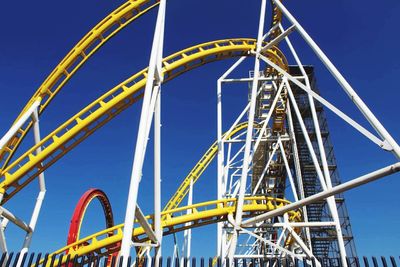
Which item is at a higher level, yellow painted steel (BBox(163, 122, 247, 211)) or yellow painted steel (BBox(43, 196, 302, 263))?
yellow painted steel (BBox(163, 122, 247, 211))

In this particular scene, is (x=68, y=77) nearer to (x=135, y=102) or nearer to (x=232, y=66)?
(x=135, y=102)

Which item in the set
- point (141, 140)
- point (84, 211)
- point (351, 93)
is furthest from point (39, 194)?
point (351, 93)

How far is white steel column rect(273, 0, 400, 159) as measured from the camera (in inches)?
266

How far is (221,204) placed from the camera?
35.9 ft

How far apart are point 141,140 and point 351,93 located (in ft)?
16.7

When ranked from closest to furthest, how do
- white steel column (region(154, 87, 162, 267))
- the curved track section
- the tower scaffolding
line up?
white steel column (region(154, 87, 162, 267)) < the curved track section < the tower scaffolding

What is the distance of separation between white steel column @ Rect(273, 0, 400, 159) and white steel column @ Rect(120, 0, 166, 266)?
13.3 feet

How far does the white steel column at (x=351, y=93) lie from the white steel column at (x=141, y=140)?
4.07 metres

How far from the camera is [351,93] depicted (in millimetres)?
7625

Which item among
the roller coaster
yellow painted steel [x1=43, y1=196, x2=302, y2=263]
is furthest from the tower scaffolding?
yellow painted steel [x1=43, y1=196, x2=302, y2=263]

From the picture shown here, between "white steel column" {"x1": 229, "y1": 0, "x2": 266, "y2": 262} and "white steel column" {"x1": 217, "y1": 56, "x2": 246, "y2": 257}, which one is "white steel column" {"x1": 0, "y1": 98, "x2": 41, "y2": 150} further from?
"white steel column" {"x1": 217, "y1": 56, "x2": 246, "y2": 257}

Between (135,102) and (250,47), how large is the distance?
18.1 ft

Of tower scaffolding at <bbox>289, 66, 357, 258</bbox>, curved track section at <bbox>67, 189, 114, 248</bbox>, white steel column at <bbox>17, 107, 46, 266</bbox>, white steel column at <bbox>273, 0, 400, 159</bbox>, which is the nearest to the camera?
white steel column at <bbox>273, 0, 400, 159</bbox>

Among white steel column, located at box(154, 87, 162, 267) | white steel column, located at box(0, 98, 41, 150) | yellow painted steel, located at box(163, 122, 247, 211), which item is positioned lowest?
white steel column, located at box(154, 87, 162, 267)
